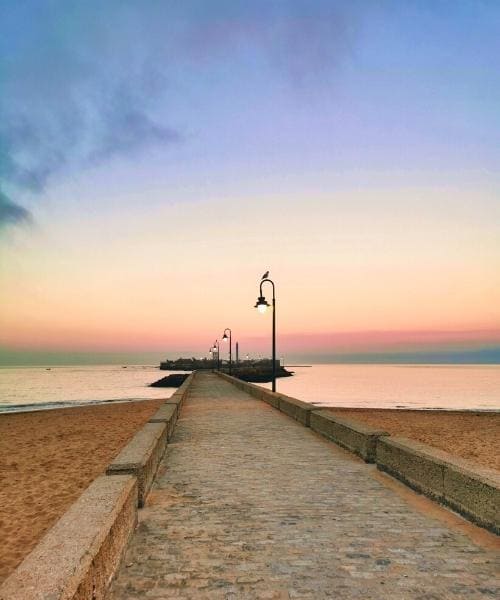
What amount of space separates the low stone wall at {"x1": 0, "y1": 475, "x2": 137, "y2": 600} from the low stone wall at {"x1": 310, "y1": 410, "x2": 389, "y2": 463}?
5.11 m

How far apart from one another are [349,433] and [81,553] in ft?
24.7

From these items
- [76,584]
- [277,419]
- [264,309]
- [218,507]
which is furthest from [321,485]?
[264,309]

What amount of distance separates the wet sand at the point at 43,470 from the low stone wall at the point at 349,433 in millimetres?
5656

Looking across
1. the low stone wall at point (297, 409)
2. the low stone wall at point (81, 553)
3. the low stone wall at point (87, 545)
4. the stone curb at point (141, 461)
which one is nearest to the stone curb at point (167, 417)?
the stone curb at point (141, 461)

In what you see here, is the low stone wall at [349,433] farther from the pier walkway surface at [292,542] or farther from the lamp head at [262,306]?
the lamp head at [262,306]

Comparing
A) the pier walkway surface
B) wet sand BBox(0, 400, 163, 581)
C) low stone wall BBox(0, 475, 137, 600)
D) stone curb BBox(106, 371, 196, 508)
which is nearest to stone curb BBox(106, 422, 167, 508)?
stone curb BBox(106, 371, 196, 508)

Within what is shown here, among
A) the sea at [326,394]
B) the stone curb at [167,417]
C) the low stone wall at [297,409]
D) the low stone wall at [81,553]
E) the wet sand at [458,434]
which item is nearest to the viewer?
the low stone wall at [81,553]

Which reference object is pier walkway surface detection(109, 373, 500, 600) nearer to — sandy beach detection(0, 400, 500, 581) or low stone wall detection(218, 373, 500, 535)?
low stone wall detection(218, 373, 500, 535)

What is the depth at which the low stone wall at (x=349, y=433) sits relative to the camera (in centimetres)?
889

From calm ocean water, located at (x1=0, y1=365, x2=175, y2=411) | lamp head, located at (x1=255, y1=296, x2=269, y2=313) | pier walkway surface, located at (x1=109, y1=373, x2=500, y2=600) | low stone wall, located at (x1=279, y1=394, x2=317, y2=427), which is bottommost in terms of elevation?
calm ocean water, located at (x1=0, y1=365, x2=175, y2=411)

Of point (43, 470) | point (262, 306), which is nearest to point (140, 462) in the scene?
point (43, 470)

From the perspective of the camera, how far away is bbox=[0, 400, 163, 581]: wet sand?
766 cm

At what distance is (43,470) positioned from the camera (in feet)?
41.5

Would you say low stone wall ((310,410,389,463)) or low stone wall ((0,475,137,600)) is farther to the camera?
low stone wall ((310,410,389,463))
